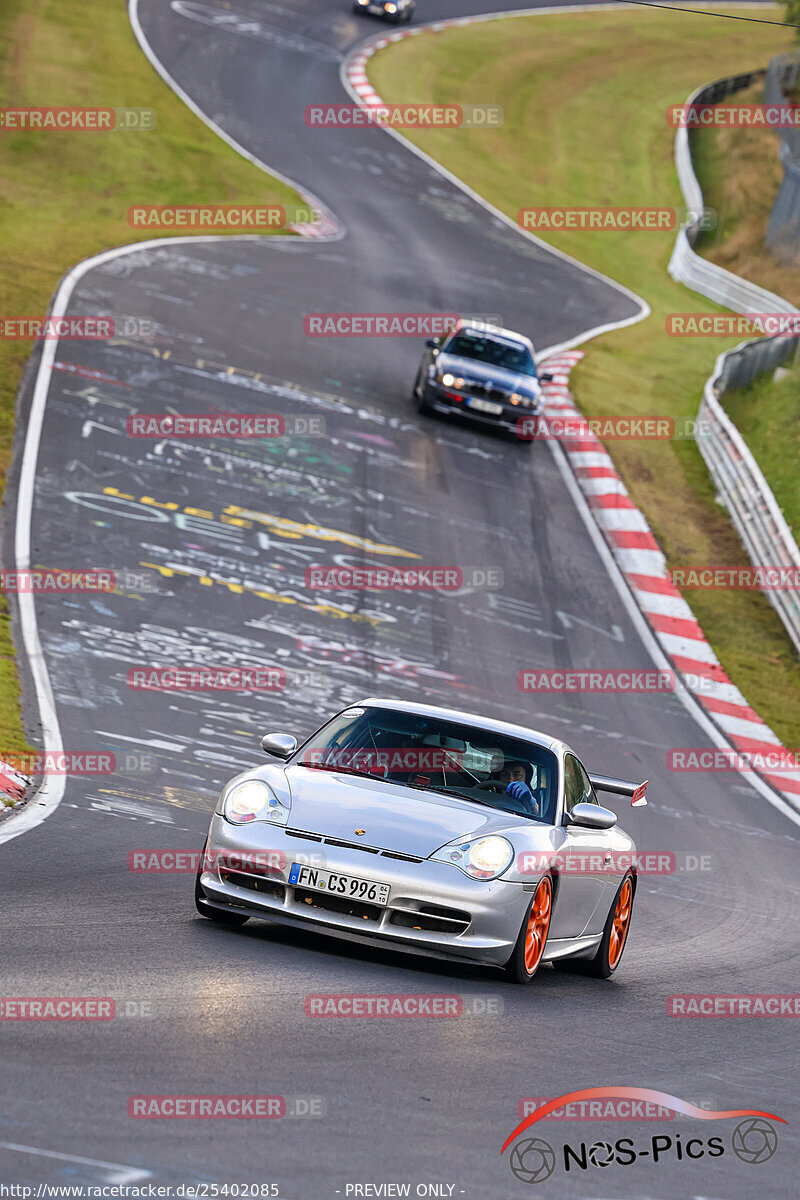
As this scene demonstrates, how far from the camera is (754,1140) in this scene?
6477 millimetres

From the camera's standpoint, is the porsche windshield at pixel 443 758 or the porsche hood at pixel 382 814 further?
the porsche windshield at pixel 443 758

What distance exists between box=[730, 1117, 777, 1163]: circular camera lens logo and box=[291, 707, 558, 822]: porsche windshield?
96.0 inches

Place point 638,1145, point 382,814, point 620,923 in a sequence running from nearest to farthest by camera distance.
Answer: point 638,1145 → point 382,814 → point 620,923

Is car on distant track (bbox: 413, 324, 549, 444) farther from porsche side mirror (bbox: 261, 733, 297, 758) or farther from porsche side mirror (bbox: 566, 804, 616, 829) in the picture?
porsche side mirror (bbox: 566, 804, 616, 829)

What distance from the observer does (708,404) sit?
27.5m

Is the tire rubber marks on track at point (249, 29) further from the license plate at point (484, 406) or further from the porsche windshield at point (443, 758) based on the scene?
the porsche windshield at point (443, 758)

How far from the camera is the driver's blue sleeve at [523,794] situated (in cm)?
893

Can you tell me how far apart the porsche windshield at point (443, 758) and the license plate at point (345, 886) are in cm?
101

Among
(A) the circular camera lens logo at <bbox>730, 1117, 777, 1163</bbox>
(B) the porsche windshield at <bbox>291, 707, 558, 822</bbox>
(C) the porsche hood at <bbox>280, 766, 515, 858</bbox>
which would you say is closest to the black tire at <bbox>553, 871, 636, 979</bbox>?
(B) the porsche windshield at <bbox>291, 707, 558, 822</bbox>

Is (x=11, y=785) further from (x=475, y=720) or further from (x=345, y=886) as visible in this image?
(x=345, y=886)

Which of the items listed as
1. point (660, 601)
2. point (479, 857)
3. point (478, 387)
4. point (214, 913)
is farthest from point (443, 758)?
point (478, 387)

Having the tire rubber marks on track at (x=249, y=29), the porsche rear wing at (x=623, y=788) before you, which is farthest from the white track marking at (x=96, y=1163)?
the tire rubber marks on track at (x=249, y=29)

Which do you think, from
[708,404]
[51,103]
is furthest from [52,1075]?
[51,103]

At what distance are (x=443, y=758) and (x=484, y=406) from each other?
1789 cm
